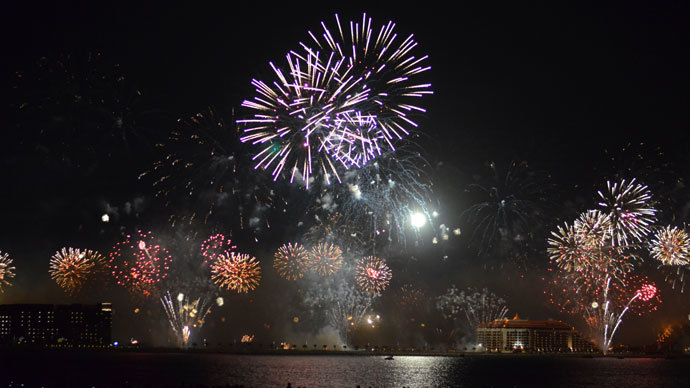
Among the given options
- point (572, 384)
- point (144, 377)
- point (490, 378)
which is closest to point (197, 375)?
point (144, 377)

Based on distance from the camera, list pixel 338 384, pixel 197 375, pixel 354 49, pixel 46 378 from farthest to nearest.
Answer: pixel 197 375, pixel 46 378, pixel 338 384, pixel 354 49

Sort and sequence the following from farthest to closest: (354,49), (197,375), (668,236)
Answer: (197,375)
(668,236)
(354,49)

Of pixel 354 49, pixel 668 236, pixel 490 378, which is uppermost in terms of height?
pixel 354 49

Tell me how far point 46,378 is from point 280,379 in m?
31.3

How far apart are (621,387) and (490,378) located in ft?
69.2

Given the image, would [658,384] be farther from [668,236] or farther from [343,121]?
[343,121]

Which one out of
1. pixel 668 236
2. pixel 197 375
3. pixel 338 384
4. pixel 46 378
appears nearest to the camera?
pixel 668 236


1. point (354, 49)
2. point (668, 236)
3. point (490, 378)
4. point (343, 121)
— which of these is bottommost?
point (490, 378)

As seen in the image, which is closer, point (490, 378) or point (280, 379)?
point (280, 379)

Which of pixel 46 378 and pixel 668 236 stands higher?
pixel 668 236

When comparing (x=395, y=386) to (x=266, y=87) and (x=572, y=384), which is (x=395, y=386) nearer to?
(x=572, y=384)

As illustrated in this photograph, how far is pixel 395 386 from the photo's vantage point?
81.0 m

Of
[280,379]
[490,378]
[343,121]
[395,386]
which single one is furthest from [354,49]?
[490,378]

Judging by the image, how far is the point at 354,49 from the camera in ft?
180
